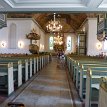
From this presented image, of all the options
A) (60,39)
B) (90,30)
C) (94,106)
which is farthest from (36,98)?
(60,39)

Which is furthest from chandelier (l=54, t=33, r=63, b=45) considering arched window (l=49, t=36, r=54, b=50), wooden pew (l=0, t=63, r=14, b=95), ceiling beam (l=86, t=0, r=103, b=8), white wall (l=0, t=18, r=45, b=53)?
wooden pew (l=0, t=63, r=14, b=95)

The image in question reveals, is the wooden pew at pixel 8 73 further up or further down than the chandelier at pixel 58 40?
further down

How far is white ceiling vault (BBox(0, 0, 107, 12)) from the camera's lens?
307 inches

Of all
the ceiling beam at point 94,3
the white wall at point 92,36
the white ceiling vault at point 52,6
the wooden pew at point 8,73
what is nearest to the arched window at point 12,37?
the white wall at point 92,36

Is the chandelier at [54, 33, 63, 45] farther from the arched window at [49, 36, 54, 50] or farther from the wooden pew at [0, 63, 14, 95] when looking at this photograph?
the wooden pew at [0, 63, 14, 95]

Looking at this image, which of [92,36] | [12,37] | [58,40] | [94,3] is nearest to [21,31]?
[12,37]

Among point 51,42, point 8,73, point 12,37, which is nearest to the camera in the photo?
point 8,73

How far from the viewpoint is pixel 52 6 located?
26.8 ft

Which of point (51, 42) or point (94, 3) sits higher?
point (94, 3)

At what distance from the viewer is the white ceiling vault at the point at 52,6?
780 cm

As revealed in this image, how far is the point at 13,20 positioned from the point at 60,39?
12.5m

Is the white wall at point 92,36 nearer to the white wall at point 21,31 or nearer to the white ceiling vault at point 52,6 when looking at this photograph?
the white wall at point 21,31

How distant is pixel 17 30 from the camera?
23078 mm

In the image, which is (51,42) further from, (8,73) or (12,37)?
(8,73)
